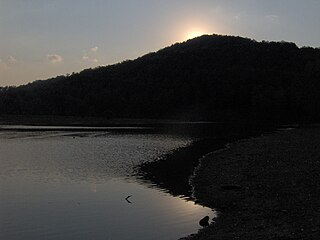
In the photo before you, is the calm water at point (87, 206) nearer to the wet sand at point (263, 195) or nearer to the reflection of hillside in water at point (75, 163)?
the reflection of hillside in water at point (75, 163)

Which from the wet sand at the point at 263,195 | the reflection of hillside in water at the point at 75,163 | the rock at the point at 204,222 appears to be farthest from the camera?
the reflection of hillside in water at the point at 75,163

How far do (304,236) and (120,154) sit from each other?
40.5 meters

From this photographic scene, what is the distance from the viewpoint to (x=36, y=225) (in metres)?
20.5

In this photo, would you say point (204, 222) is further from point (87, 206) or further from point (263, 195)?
point (87, 206)

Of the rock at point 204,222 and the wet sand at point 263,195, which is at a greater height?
the wet sand at point 263,195

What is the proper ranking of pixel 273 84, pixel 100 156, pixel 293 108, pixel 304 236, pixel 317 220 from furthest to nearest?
pixel 273 84, pixel 293 108, pixel 100 156, pixel 317 220, pixel 304 236

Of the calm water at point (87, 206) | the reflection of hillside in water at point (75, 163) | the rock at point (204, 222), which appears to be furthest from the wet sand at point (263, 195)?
the reflection of hillside in water at point (75, 163)

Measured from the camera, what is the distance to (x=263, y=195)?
25.3 metres

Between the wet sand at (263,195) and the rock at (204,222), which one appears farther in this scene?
the rock at (204,222)

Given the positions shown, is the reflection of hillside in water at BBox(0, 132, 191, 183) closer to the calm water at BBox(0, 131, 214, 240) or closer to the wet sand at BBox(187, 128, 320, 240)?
the calm water at BBox(0, 131, 214, 240)

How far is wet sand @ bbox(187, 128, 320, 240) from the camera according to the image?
1813 cm

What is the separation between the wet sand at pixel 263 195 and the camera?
18.1 metres

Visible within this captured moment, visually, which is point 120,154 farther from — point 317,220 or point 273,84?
point 273,84

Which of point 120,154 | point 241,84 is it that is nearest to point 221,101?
point 241,84
